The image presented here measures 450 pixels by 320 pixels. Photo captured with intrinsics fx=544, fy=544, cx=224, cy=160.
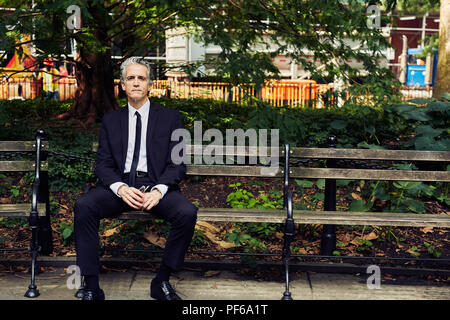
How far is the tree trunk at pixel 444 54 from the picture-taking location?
31.8ft

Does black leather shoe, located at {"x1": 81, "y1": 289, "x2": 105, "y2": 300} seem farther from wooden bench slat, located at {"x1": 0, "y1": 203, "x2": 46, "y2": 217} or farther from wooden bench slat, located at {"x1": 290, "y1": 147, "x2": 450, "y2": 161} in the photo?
wooden bench slat, located at {"x1": 290, "y1": 147, "x2": 450, "y2": 161}

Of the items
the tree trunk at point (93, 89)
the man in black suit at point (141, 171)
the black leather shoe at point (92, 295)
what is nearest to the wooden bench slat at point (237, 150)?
the man in black suit at point (141, 171)

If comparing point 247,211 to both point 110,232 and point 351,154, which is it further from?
point 110,232

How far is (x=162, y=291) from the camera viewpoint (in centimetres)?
413

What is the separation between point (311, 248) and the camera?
5.49 metres

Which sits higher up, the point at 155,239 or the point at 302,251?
the point at 155,239

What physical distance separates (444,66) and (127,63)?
281 inches

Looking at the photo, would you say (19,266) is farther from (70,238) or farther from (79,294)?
(79,294)

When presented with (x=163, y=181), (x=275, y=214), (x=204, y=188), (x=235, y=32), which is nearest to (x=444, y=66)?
(x=235, y=32)

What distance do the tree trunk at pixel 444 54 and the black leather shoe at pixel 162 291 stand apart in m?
7.29

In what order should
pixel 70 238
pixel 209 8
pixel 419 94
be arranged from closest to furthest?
pixel 70 238 < pixel 209 8 < pixel 419 94

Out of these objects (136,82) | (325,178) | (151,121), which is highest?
(136,82)

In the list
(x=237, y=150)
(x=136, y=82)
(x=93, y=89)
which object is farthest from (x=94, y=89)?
(x=136, y=82)

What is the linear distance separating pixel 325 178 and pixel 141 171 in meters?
1.69
